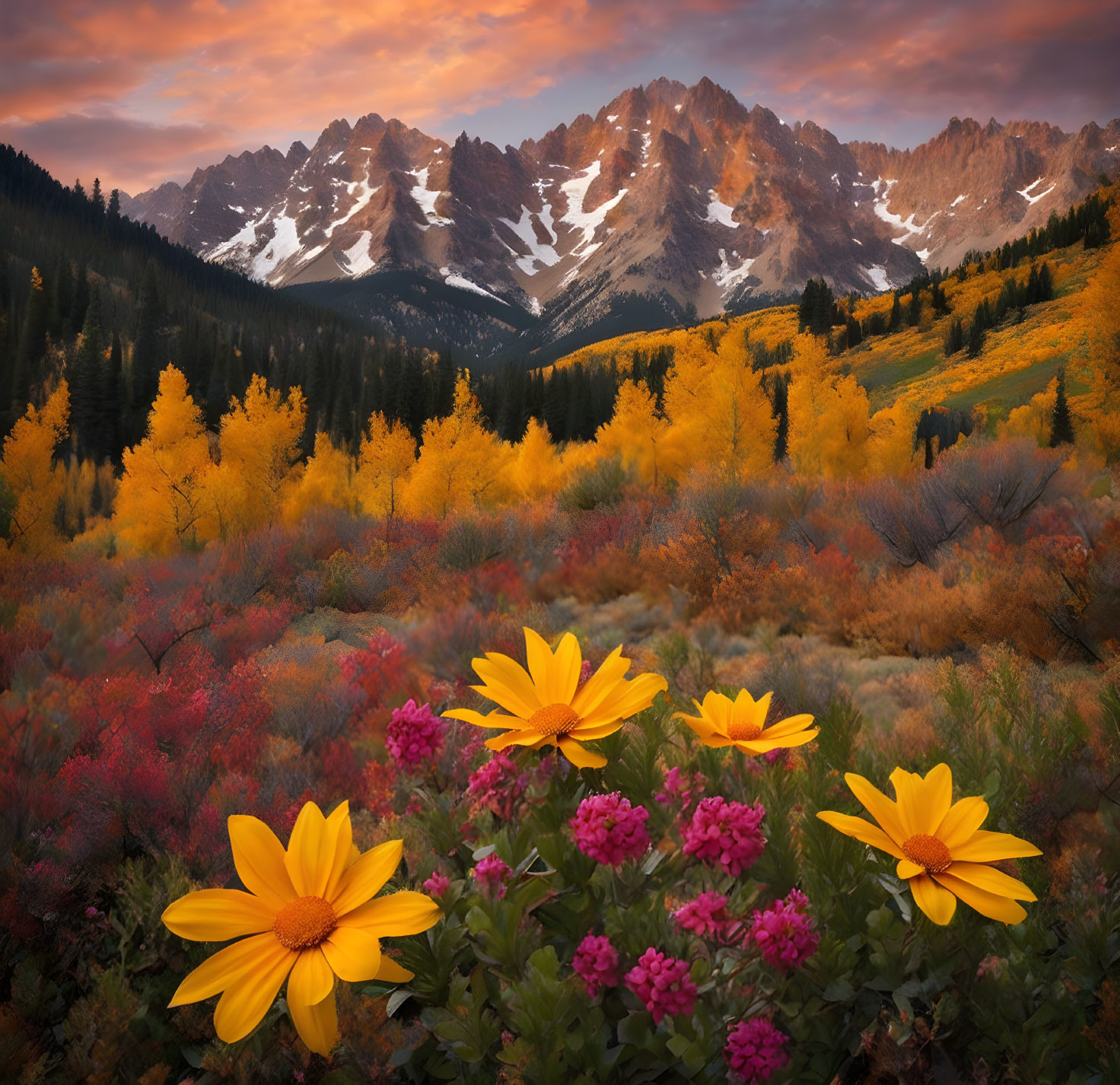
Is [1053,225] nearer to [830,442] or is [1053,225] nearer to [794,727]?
[830,442]

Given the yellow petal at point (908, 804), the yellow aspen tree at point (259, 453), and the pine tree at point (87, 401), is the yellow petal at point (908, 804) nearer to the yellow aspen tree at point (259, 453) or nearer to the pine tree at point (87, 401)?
the yellow aspen tree at point (259, 453)

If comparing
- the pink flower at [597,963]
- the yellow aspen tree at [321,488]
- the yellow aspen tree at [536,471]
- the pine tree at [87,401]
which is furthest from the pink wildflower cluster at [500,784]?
the pine tree at [87,401]

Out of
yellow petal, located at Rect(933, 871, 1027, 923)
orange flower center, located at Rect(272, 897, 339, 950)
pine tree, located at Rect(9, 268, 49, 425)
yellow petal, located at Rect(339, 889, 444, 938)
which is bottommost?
orange flower center, located at Rect(272, 897, 339, 950)

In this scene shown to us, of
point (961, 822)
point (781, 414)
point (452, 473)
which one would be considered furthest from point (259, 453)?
point (781, 414)

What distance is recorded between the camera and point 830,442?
1697 centimetres

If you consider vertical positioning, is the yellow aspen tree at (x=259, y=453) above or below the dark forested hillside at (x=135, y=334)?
below

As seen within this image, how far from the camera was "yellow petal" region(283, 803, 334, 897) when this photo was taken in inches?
42.6

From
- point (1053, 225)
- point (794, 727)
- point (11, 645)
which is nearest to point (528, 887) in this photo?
point (794, 727)

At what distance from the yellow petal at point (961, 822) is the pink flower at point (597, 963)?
605mm

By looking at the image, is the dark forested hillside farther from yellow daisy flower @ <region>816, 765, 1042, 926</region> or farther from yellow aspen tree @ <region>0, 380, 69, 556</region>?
yellow daisy flower @ <region>816, 765, 1042, 926</region>

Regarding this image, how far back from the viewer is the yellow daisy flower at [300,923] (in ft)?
2.85

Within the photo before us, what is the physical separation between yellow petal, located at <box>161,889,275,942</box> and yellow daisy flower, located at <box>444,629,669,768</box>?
0.42 meters

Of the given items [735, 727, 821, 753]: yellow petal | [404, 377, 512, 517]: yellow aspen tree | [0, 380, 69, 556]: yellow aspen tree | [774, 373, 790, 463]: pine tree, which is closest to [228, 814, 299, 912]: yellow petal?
[735, 727, 821, 753]: yellow petal

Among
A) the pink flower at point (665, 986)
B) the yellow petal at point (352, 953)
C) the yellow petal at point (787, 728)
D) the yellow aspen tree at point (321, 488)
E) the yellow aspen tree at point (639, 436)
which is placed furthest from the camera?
the yellow aspen tree at point (321, 488)
